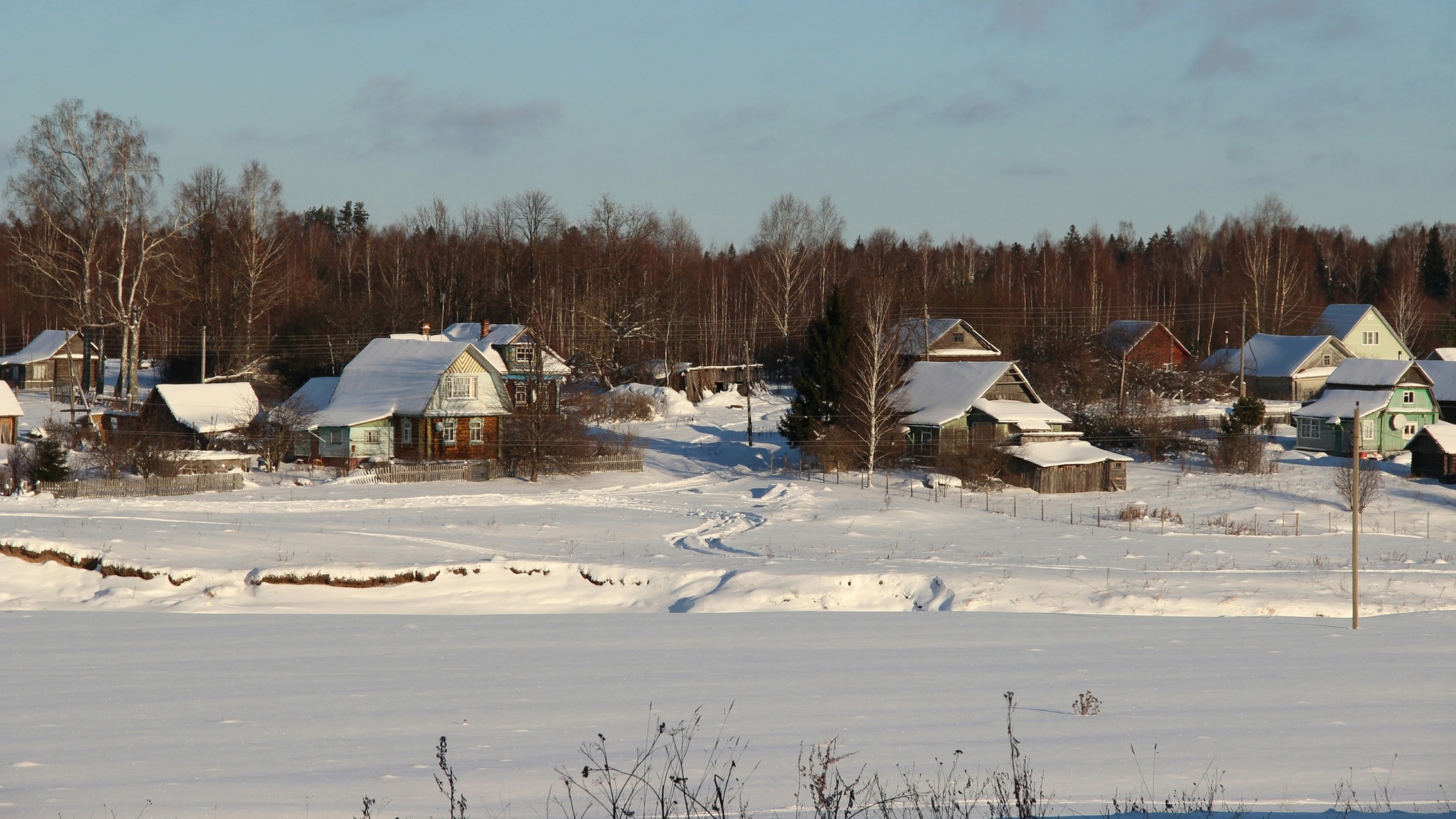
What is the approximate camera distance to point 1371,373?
168 ft

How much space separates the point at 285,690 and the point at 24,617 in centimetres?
731

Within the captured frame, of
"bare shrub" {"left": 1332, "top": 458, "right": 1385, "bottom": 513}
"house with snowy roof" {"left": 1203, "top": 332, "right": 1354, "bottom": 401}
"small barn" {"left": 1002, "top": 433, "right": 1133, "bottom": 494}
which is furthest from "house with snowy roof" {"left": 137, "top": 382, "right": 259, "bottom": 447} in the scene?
"house with snowy roof" {"left": 1203, "top": 332, "right": 1354, "bottom": 401}

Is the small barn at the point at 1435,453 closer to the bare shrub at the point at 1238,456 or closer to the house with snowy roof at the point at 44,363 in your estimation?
the bare shrub at the point at 1238,456

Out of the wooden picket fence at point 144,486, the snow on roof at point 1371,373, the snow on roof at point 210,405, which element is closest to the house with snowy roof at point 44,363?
the snow on roof at point 210,405

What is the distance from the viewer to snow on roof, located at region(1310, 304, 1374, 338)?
7200 cm

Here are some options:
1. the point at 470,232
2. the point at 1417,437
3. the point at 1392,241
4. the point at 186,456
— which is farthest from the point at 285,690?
the point at 1392,241

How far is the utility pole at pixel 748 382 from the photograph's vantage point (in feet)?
163

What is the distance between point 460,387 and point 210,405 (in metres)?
9.33

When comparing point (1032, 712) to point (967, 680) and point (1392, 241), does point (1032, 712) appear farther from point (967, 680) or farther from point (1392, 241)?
point (1392, 241)

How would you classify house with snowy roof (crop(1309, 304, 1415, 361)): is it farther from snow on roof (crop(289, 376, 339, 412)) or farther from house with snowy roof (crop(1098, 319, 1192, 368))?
snow on roof (crop(289, 376, 339, 412))

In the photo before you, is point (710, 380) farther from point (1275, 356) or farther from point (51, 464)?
point (51, 464)

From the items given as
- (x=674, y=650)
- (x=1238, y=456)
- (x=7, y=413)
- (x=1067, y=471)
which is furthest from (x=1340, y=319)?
(x=7, y=413)

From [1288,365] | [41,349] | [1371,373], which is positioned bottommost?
[1371,373]

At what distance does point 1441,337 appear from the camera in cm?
7938
